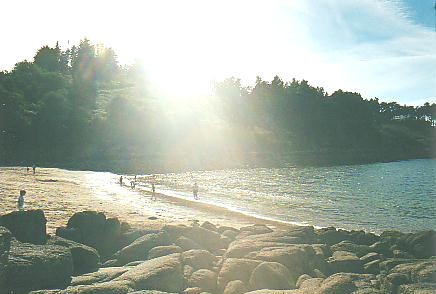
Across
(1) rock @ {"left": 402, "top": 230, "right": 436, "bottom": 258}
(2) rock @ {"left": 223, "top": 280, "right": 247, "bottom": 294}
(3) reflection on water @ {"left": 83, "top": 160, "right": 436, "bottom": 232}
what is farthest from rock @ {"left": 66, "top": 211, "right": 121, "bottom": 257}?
(3) reflection on water @ {"left": 83, "top": 160, "right": 436, "bottom": 232}

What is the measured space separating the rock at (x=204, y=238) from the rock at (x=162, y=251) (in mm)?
2480

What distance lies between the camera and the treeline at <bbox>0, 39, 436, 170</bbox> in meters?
100

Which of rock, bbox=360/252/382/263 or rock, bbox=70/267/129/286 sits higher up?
rock, bbox=360/252/382/263

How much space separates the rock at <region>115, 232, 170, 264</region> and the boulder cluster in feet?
0.12

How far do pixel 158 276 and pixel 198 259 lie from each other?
8.03ft

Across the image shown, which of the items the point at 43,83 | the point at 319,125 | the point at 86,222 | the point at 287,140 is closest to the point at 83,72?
the point at 43,83

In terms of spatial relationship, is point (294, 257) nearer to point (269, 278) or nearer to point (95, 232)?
point (269, 278)

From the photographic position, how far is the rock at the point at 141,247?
1480cm

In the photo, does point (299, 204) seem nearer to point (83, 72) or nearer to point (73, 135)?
point (73, 135)

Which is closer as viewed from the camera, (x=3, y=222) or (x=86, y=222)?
(x=3, y=222)

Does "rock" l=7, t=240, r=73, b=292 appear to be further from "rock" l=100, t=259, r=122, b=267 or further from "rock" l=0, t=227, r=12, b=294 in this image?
"rock" l=100, t=259, r=122, b=267

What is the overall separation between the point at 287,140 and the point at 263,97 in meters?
32.0

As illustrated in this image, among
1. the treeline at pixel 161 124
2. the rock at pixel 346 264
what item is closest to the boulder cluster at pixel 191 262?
the rock at pixel 346 264

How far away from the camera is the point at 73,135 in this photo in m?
108
